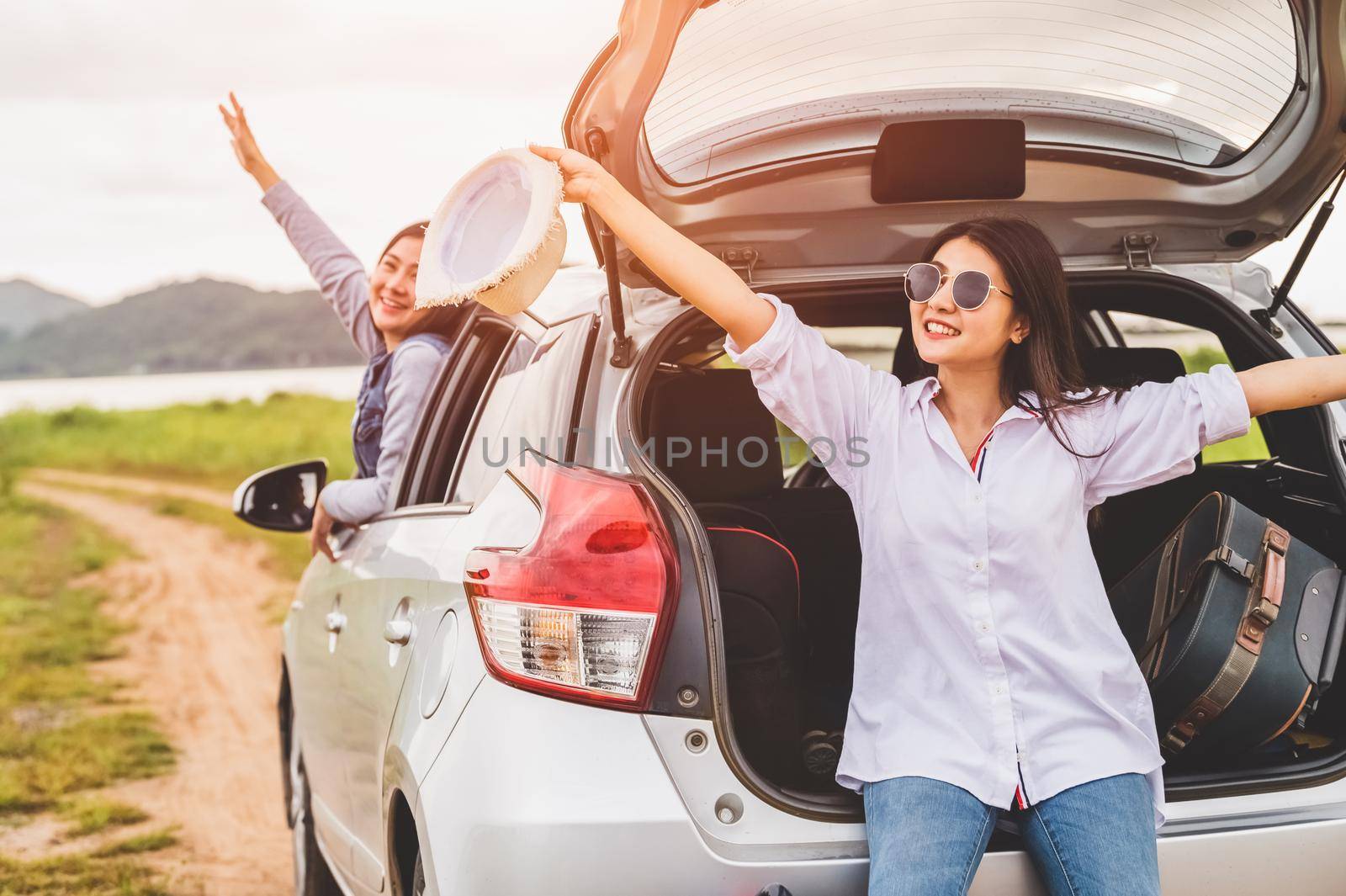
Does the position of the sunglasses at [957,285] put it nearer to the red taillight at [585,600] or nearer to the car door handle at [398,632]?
the red taillight at [585,600]

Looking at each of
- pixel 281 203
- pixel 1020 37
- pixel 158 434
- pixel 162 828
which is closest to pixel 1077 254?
pixel 1020 37

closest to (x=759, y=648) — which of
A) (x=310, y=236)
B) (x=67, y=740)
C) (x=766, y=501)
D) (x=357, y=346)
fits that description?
(x=766, y=501)

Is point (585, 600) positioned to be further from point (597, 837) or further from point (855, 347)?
point (855, 347)

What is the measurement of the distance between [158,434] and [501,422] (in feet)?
127

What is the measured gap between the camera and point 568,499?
1905 millimetres

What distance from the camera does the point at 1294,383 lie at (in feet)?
6.71

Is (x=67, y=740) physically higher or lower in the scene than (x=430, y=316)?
lower

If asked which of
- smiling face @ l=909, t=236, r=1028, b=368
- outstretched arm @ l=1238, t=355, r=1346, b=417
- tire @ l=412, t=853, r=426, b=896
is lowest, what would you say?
tire @ l=412, t=853, r=426, b=896

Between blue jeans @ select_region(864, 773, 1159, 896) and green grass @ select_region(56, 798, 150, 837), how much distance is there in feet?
14.2

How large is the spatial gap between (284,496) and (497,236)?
2007 mm

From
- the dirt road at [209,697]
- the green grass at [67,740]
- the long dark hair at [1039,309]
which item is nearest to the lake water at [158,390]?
the dirt road at [209,697]

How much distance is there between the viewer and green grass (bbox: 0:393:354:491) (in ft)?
103

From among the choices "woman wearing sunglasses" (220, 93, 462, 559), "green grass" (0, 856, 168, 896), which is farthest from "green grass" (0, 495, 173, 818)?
"woman wearing sunglasses" (220, 93, 462, 559)

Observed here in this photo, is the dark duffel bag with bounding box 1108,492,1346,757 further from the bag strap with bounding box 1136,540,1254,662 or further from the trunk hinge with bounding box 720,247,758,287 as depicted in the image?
the trunk hinge with bounding box 720,247,758,287
